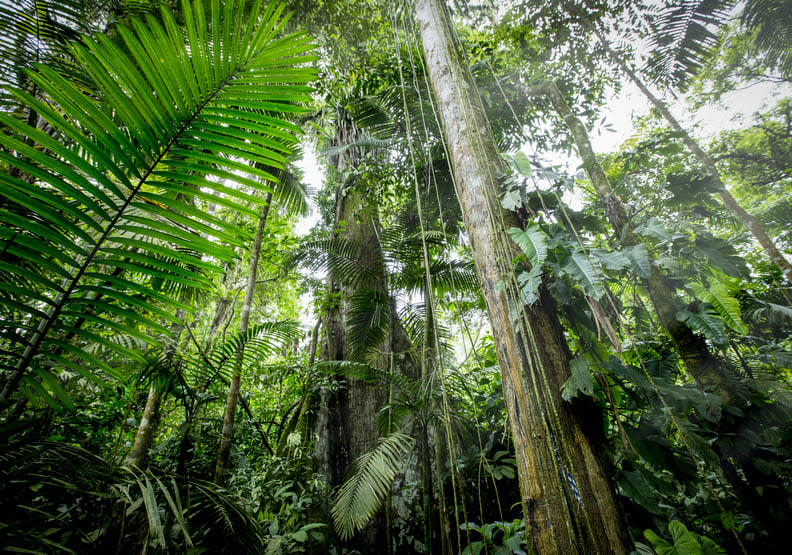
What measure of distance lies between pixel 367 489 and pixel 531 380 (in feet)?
5.04

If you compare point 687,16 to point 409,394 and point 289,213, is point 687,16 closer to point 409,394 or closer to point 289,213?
point 409,394

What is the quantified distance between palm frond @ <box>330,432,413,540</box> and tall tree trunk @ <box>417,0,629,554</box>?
3.70 ft

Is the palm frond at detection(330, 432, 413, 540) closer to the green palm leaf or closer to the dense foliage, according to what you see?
the dense foliage

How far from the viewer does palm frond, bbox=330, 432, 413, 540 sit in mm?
1959

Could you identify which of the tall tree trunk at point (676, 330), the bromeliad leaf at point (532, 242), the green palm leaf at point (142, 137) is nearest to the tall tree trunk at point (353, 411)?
the bromeliad leaf at point (532, 242)

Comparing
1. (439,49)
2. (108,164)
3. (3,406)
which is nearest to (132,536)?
(3,406)

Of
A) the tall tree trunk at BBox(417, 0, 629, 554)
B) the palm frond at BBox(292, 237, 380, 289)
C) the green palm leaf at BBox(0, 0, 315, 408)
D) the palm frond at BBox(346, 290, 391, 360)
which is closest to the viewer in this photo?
the green palm leaf at BBox(0, 0, 315, 408)

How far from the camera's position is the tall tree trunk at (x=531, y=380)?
101 cm

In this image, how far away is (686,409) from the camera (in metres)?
1.54

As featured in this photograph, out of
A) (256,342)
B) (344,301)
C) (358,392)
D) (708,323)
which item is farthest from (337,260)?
(708,323)

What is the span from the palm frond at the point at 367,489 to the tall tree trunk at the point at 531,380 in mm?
1127

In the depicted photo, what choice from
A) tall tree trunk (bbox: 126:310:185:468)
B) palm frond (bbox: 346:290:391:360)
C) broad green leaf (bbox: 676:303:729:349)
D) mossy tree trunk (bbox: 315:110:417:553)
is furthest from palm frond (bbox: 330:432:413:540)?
broad green leaf (bbox: 676:303:729:349)

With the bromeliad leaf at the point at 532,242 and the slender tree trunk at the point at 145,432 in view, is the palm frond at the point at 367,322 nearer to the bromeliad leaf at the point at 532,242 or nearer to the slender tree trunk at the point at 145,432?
the slender tree trunk at the point at 145,432

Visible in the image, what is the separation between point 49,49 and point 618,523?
3.34 meters
